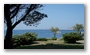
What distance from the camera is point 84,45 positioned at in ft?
12.9

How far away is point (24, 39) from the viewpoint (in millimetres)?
3975

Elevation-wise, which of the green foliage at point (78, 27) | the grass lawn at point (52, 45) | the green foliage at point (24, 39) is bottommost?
the grass lawn at point (52, 45)

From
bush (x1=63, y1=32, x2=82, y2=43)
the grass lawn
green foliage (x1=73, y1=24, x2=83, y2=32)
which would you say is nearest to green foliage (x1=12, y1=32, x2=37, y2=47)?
the grass lawn

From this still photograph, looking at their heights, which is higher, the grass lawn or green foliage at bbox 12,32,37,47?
green foliage at bbox 12,32,37,47

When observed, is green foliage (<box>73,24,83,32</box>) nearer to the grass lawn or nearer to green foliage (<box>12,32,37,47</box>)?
the grass lawn

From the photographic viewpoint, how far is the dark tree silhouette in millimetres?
3951

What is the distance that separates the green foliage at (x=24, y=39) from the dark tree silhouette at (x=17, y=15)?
75 mm

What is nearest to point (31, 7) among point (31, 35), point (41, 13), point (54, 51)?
point (41, 13)

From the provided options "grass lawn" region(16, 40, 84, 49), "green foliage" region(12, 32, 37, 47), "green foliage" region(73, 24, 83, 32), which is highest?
"green foliage" region(73, 24, 83, 32)

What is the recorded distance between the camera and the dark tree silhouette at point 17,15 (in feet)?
13.0

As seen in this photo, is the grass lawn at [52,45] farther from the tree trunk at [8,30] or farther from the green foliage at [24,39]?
the tree trunk at [8,30]

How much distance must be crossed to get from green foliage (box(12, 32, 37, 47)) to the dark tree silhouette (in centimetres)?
8

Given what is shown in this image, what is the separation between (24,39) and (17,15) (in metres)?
0.37

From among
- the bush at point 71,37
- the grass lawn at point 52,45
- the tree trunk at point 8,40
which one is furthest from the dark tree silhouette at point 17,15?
the bush at point 71,37
